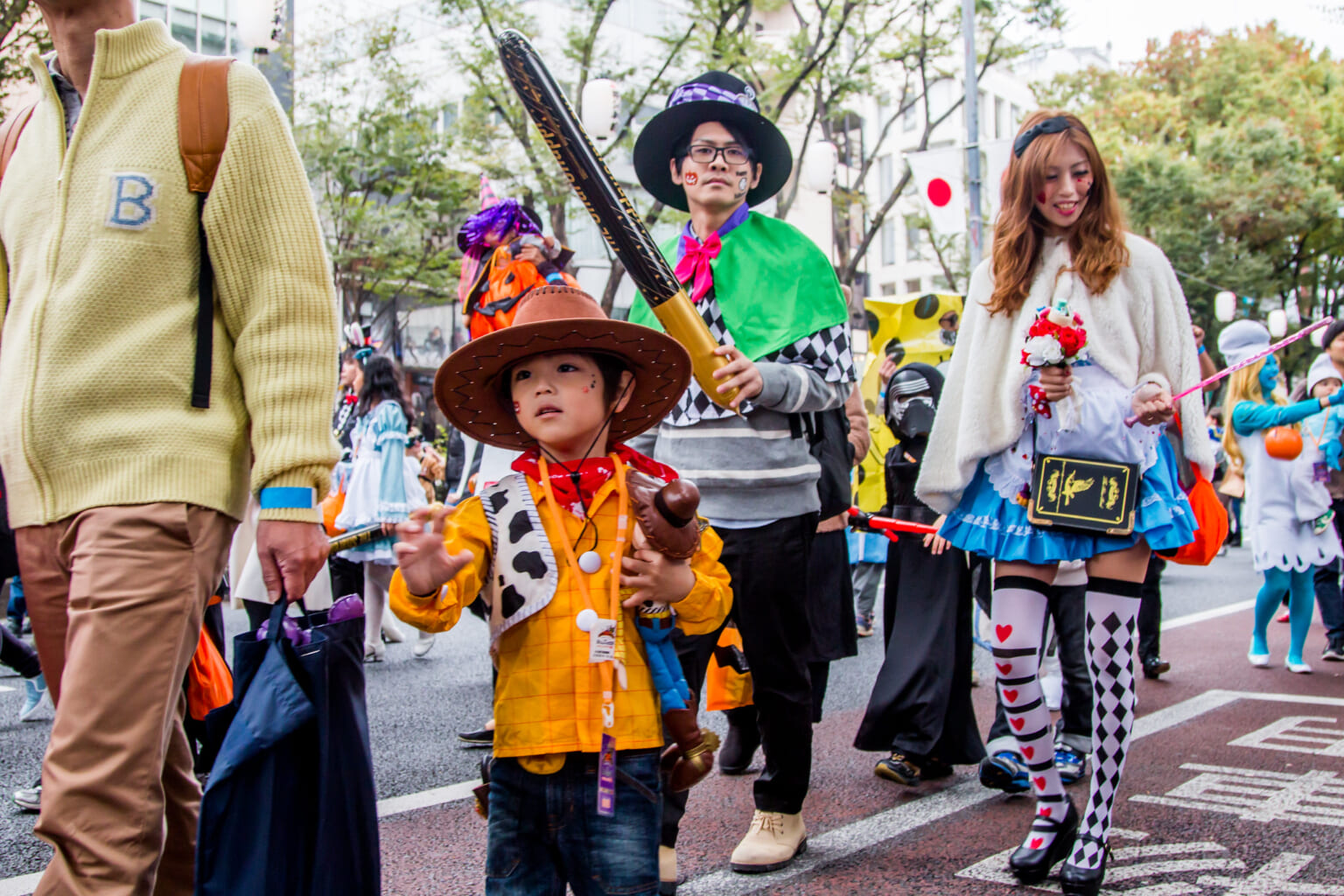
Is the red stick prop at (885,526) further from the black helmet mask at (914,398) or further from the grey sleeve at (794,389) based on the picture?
the grey sleeve at (794,389)

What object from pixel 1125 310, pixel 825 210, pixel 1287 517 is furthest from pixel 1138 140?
pixel 1125 310

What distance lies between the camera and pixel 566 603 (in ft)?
7.96

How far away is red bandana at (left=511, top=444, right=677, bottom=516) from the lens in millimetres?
2529

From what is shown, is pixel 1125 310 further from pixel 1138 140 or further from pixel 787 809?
pixel 1138 140

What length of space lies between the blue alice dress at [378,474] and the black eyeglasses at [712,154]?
4437 millimetres

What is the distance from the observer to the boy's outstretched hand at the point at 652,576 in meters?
2.38

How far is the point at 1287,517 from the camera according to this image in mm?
7562

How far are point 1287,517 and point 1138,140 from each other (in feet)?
90.7

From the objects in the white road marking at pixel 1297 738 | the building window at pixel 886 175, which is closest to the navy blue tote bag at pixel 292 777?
the white road marking at pixel 1297 738

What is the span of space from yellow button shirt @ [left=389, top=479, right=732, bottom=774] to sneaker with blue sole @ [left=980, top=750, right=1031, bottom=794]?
2.10m

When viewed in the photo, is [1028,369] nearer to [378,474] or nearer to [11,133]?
[11,133]

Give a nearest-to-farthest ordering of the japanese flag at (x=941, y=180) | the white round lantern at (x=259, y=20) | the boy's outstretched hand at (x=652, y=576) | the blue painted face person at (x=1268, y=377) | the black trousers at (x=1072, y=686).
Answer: the boy's outstretched hand at (x=652, y=576) < the black trousers at (x=1072, y=686) < the blue painted face person at (x=1268, y=377) < the white round lantern at (x=259, y=20) < the japanese flag at (x=941, y=180)

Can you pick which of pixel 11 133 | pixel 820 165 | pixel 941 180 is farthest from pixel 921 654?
pixel 820 165

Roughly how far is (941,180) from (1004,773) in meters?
11.4
